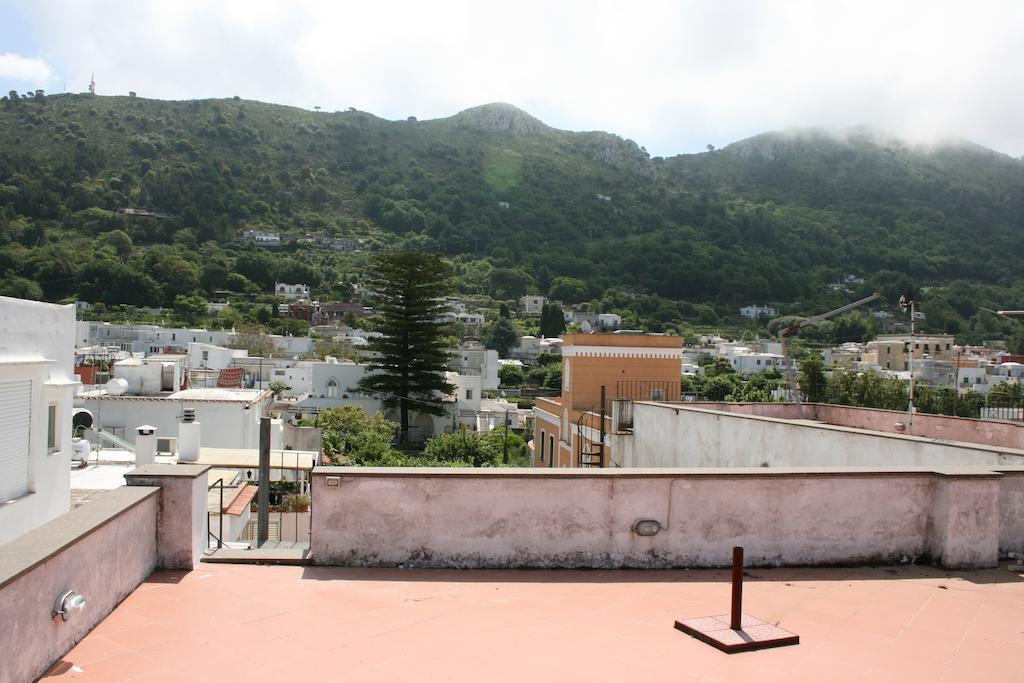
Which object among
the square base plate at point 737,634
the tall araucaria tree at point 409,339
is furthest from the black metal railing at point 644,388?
the tall araucaria tree at point 409,339

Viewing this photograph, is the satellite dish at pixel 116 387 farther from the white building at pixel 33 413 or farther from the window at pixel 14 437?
the window at pixel 14 437

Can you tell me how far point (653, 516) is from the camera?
15.0 ft

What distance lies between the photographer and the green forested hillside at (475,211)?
95.9 m

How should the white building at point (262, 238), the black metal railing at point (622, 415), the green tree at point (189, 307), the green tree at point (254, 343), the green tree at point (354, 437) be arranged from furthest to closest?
the white building at point (262, 238) → the green tree at point (189, 307) → the green tree at point (254, 343) → the green tree at point (354, 437) → the black metal railing at point (622, 415)

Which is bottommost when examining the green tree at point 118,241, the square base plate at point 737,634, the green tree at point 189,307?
the square base plate at point 737,634

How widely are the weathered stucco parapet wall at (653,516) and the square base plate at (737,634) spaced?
936mm

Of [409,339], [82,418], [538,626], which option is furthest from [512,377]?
[538,626]

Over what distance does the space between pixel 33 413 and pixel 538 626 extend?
25.6 feet

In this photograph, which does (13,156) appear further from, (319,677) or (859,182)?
(859,182)

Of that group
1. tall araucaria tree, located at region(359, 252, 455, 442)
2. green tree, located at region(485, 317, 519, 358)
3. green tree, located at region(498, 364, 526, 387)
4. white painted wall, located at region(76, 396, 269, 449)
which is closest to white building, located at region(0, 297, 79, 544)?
white painted wall, located at region(76, 396, 269, 449)

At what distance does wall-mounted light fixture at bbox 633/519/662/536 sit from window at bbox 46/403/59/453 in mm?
7828

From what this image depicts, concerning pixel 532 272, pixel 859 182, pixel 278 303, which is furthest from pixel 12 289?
pixel 859 182

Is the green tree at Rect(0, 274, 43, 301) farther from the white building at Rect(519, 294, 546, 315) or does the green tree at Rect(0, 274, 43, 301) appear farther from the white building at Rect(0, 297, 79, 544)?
the white building at Rect(0, 297, 79, 544)

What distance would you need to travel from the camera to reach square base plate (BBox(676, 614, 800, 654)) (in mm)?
3367
